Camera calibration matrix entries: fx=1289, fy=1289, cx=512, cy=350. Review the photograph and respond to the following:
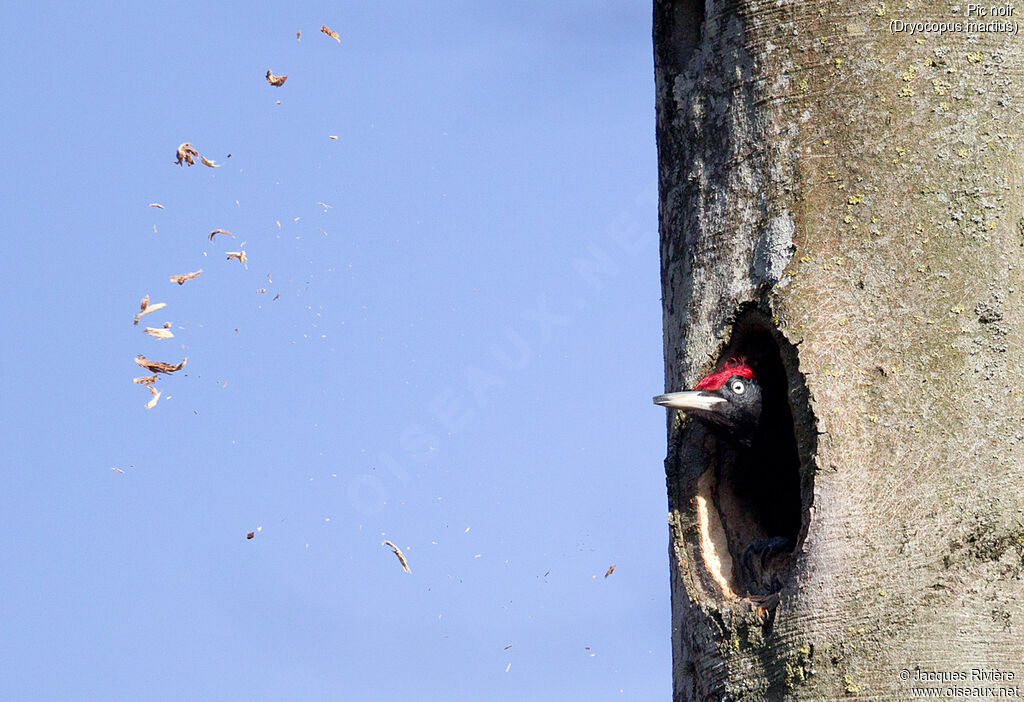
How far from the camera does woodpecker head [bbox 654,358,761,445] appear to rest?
3711 mm

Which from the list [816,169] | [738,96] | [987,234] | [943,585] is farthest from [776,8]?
[943,585]

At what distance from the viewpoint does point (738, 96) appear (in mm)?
3709

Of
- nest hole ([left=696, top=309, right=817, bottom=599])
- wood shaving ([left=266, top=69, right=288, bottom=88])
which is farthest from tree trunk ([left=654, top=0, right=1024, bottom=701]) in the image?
wood shaving ([left=266, top=69, right=288, bottom=88])

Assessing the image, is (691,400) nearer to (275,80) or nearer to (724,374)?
(724,374)

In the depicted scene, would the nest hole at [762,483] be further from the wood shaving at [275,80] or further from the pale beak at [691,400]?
the wood shaving at [275,80]

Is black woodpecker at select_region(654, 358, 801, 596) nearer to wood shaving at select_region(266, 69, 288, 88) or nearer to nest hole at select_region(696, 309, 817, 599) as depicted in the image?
nest hole at select_region(696, 309, 817, 599)

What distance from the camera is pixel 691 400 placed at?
377cm

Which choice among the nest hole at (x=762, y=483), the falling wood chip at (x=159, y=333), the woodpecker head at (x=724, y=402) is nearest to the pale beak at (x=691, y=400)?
the woodpecker head at (x=724, y=402)

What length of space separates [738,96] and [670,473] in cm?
115

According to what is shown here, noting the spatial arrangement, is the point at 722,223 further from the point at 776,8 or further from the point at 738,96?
the point at 776,8

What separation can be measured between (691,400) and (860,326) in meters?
0.61

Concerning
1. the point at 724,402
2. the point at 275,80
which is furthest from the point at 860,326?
the point at 275,80

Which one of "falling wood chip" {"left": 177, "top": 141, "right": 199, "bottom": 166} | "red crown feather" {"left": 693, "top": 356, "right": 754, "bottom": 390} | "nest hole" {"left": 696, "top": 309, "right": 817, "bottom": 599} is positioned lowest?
"nest hole" {"left": 696, "top": 309, "right": 817, "bottom": 599}

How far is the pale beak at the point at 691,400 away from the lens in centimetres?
371
